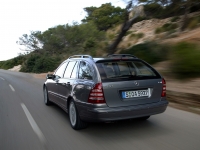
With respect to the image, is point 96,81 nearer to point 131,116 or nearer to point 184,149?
point 131,116

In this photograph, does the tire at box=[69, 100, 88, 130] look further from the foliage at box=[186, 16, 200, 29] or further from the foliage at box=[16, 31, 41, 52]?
the foliage at box=[16, 31, 41, 52]

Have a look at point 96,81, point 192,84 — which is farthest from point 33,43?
point 96,81

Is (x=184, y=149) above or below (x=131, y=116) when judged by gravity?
below

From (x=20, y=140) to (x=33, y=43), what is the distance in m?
38.9

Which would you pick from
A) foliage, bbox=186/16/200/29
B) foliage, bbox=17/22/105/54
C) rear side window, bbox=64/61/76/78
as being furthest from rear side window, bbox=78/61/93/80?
foliage, bbox=17/22/105/54

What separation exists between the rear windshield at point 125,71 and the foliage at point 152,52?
7047 mm

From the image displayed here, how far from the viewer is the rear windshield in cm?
500

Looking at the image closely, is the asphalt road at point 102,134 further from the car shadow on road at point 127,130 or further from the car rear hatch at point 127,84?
the car rear hatch at point 127,84

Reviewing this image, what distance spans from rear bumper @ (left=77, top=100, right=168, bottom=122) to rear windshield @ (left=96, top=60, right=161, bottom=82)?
550mm

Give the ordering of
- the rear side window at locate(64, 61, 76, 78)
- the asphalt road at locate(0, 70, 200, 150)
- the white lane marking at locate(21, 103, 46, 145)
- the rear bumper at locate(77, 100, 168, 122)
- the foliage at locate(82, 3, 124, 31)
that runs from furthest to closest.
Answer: the foliage at locate(82, 3, 124, 31) < the rear side window at locate(64, 61, 76, 78) < the white lane marking at locate(21, 103, 46, 145) < the rear bumper at locate(77, 100, 168, 122) < the asphalt road at locate(0, 70, 200, 150)

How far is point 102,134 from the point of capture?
5.19 meters

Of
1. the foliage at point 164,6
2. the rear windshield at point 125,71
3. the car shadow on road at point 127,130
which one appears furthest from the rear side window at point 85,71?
the foliage at point 164,6

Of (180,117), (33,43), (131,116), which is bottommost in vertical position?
(180,117)

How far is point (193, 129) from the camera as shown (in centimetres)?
528
